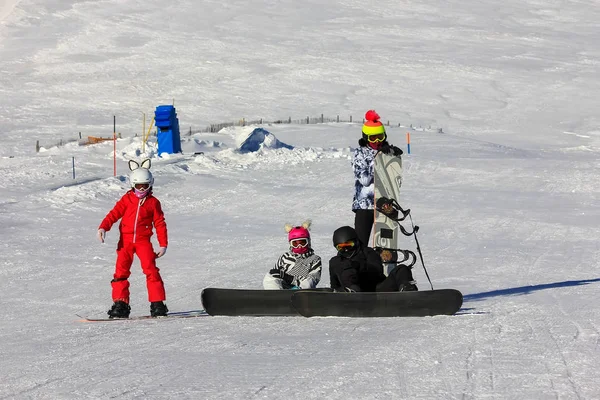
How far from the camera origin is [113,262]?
520 inches

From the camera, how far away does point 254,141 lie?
991 inches

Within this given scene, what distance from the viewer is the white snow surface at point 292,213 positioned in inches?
231

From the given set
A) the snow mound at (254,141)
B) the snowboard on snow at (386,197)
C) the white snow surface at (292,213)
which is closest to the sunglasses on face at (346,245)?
the white snow surface at (292,213)

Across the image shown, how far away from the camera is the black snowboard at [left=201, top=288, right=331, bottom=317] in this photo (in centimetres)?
811

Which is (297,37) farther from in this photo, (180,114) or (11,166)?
(11,166)

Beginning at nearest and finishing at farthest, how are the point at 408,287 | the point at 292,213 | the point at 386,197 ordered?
the point at 408,287, the point at 386,197, the point at 292,213

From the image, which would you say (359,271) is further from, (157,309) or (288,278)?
(157,309)

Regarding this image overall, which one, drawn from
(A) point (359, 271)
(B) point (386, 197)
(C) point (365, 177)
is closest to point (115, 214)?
(A) point (359, 271)

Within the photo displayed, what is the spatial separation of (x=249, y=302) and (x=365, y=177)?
6.18 feet

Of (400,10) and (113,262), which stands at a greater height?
Answer: (400,10)

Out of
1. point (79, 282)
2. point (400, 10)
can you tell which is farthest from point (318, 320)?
point (400, 10)

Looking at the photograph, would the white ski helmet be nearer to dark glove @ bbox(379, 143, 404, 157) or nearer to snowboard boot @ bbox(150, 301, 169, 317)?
snowboard boot @ bbox(150, 301, 169, 317)

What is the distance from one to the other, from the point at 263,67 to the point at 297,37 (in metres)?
9.44

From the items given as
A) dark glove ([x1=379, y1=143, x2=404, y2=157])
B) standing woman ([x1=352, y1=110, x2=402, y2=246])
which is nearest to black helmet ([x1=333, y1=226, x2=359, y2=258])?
standing woman ([x1=352, y1=110, x2=402, y2=246])
